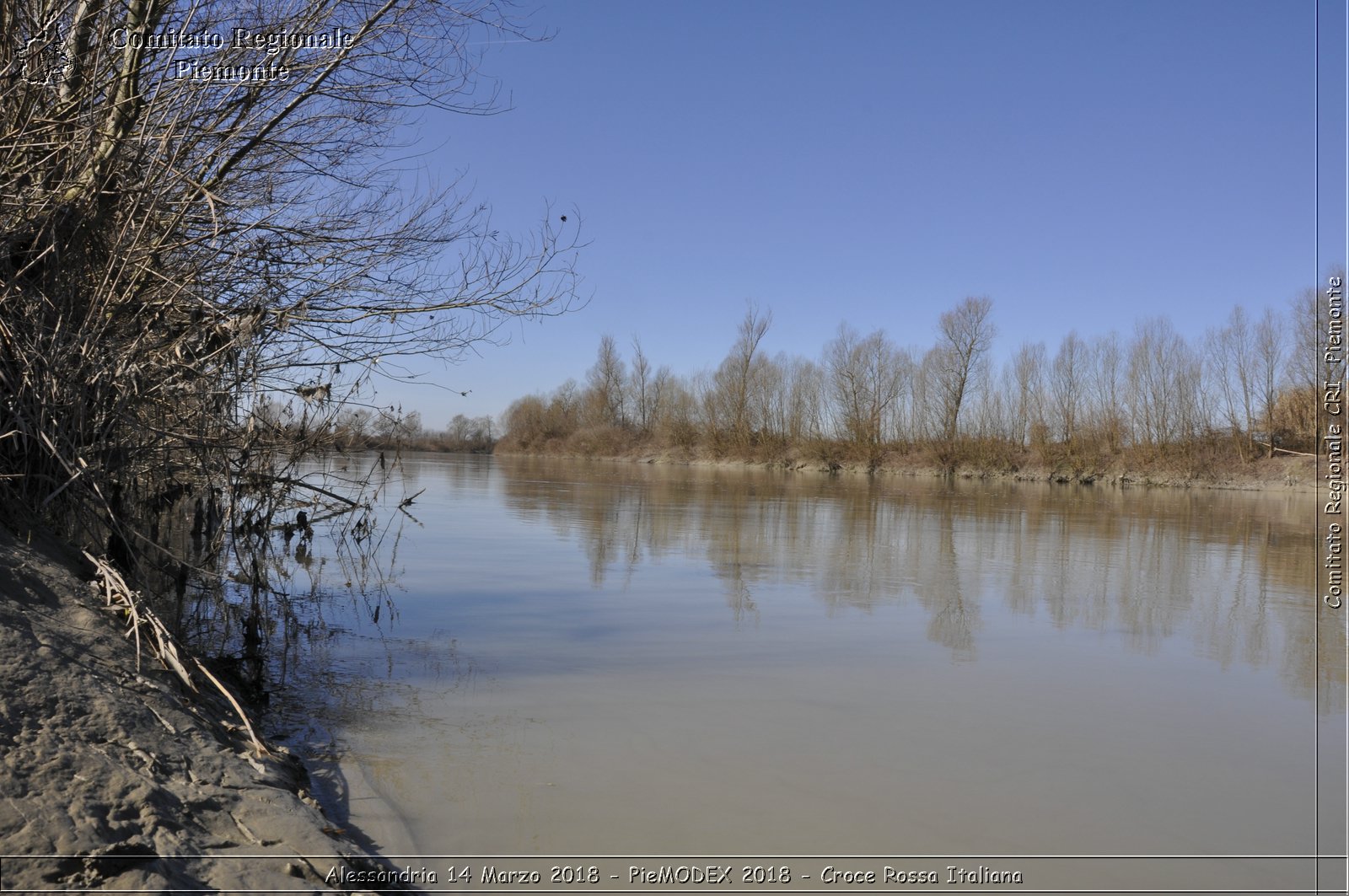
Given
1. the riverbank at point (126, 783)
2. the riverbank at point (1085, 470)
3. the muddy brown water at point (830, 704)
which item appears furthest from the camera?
the riverbank at point (1085, 470)

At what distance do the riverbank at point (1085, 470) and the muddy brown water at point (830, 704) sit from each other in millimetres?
22261

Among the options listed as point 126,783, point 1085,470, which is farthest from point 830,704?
point 1085,470

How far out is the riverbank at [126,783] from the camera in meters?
1.85

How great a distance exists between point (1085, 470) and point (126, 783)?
124ft

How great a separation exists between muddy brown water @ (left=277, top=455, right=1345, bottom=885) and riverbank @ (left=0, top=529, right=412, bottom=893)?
1.26 ft

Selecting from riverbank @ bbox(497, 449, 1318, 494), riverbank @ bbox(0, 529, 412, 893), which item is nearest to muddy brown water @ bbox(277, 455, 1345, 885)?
riverbank @ bbox(0, 529, 412, 893)

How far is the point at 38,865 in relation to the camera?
69.6 inches

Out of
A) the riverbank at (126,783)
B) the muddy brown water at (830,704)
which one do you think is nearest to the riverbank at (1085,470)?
the muddy brown water at (830,704)

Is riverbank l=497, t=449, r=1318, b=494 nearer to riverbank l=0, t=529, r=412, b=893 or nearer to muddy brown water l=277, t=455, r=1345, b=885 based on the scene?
muddy brown water l=277, t=455, r=1345, b=885

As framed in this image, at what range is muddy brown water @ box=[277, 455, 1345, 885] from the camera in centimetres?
277

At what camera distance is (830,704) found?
12.9 ft

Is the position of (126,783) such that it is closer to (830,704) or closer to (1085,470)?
(830,704)

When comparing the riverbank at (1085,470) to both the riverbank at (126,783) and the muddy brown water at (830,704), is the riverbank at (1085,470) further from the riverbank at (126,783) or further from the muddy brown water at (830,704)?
the riverbank at (126,783)

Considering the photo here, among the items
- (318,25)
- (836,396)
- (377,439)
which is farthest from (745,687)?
(836,396)
